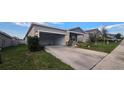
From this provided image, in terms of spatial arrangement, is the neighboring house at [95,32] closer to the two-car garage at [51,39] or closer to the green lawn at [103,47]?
the green lawn at [103,47]

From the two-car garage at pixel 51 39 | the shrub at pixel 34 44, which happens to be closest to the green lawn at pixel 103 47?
the two-car garage at pixel 51 39

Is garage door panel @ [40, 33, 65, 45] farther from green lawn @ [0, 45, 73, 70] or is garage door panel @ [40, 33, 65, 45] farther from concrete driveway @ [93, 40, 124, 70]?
concrete driveway @ [93, 40, 124, 70]

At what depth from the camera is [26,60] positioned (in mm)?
4328

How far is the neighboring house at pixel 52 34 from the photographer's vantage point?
4.52 m

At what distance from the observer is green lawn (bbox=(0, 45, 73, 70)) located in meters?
4.19

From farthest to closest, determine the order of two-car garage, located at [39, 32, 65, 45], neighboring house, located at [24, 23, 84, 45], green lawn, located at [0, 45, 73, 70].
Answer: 1. two-car garage, located at [39, 32, 65, 45]
2. neighboring house, located at [24, 23, 84, 45]
3. green lawn, located at [0, 45, 73, 70]

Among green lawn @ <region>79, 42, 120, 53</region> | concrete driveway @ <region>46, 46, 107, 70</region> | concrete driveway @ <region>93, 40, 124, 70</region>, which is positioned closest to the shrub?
concrete driveway @ <region>46, 46, 107, 70</region>

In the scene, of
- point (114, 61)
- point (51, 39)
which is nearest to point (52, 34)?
point (51, 39)

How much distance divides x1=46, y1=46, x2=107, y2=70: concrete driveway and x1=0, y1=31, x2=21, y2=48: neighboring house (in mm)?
1026
